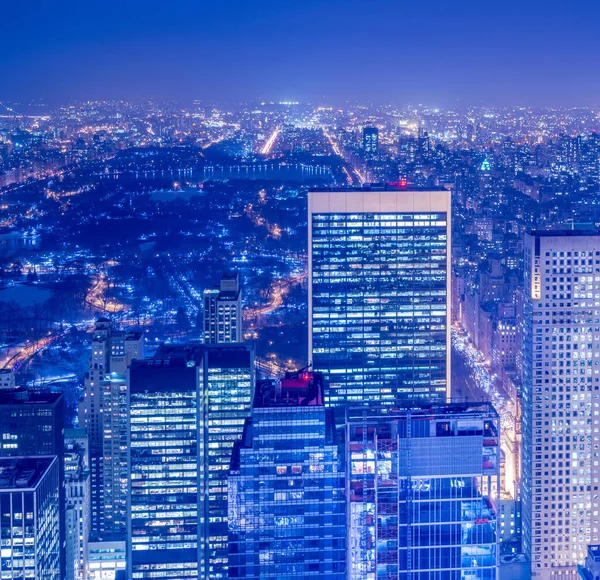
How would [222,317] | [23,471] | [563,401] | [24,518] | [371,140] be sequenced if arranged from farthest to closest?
1. [371,140]
2. [222,317]
3. [563,401]
4. [23,471]
5. [24,518]

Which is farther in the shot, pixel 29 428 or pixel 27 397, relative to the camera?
pixel 27 397

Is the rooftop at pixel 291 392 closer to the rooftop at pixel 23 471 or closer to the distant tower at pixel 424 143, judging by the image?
the rooftop at pixel 23 471

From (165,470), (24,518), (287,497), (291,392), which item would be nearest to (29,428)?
(165,470)

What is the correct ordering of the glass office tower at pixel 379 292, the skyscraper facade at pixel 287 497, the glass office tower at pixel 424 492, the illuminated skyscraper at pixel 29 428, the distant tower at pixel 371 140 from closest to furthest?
the glass office tower at pixel 424 492 < the skyscraper facade at pixel 287 497 < the illuminated skyscraper at pixel 29 428 < the glass office tower at pixel 379 292 < the distant tower at pixel 371 140

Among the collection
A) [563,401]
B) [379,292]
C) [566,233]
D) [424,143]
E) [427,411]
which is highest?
[424,143]

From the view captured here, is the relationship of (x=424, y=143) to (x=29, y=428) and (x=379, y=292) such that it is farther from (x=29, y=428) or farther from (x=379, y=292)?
(x=29, y=428)

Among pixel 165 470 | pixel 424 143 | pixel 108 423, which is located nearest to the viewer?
pixel 165 470

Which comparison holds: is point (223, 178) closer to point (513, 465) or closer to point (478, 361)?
point (478, 361)

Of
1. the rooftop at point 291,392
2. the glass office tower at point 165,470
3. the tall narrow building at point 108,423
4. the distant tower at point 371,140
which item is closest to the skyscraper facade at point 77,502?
the tall narrow building at point 108,423
